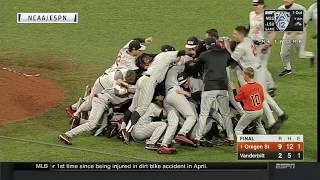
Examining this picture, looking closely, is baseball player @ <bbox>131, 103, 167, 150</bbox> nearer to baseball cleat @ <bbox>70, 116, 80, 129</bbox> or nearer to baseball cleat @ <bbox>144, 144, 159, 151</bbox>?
baseball cleat @ <bbox>144, 144, 159, 151</bbox>

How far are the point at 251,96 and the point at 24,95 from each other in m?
1.71

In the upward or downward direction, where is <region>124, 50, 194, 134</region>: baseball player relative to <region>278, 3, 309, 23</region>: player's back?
downward

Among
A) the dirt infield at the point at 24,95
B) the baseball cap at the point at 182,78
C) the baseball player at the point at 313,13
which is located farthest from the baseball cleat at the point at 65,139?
the baseball player at the point at 313,13

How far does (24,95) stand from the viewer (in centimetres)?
819

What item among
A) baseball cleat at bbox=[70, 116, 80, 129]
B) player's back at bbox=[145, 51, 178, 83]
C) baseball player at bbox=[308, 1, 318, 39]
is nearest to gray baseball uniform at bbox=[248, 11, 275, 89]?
baseball player at bbox=[308, 1, 318, 39]

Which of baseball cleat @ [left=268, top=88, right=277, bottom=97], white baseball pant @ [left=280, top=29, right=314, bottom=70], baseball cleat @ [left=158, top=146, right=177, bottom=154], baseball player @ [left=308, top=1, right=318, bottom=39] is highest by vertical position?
baseball player @ [left=308, top=1, right=318, bottom=39]

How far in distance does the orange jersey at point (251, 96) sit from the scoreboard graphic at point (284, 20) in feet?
1.51

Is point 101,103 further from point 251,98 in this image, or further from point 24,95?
point 251,98

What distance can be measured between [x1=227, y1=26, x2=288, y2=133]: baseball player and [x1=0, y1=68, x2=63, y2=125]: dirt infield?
1.38m

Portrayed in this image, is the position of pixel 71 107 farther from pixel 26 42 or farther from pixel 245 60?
pixel 245 60

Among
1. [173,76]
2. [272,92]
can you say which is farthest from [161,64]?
[272,92]

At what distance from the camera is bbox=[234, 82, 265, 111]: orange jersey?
802 centimetres

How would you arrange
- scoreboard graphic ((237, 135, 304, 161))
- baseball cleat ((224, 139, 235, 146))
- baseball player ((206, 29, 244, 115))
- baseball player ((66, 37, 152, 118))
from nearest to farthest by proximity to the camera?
scoreboard graphic ((237, 135, 304, 161))
baseball cleat ((224, 139, 235, 146))
baseball player ((206, 29, 244, 115))
baseball player ((66, 37, 152, 118))

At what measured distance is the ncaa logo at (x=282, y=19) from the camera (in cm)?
797
